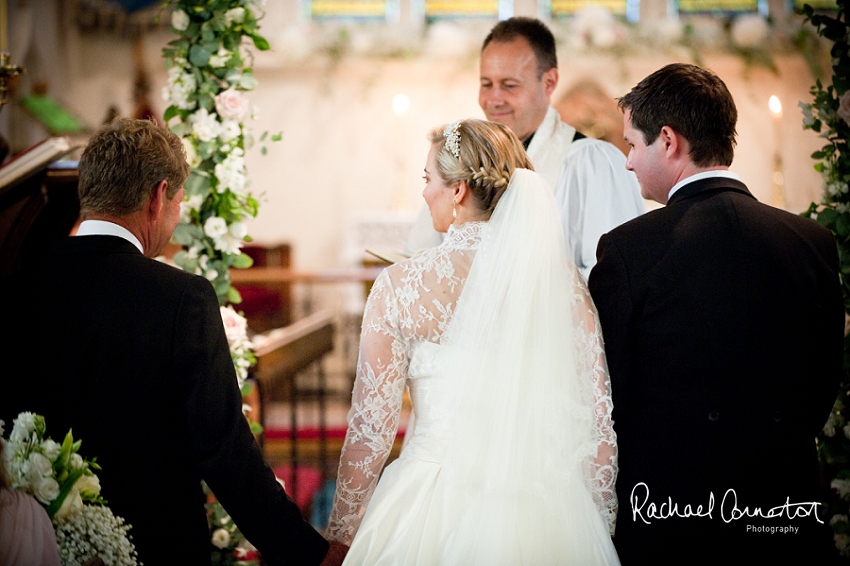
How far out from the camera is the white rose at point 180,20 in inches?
117

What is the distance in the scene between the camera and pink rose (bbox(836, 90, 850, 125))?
296 cm

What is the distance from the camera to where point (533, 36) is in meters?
3.49

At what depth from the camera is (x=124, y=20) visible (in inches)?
379

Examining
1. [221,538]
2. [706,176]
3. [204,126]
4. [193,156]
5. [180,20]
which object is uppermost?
[180,20]

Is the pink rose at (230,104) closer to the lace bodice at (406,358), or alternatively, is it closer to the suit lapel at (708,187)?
the lace bodice at (406,358)

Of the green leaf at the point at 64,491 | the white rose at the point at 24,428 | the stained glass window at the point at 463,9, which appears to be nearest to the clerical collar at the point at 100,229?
the white rose at the point at 24,428

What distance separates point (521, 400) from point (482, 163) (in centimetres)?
68

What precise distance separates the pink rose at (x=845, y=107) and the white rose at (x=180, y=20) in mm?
2352

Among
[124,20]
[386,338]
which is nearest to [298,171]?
[124,20]

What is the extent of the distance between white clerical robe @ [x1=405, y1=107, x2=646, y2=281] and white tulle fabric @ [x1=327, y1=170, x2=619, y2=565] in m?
0.91

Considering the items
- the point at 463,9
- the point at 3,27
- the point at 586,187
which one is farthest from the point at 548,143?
the point at 463,9

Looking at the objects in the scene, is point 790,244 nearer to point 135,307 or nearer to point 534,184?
point 534,184

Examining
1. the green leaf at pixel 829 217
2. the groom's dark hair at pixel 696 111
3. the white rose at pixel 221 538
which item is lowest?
the white rose at pixel 221 538

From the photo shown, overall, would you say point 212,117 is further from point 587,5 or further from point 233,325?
point 587,5
